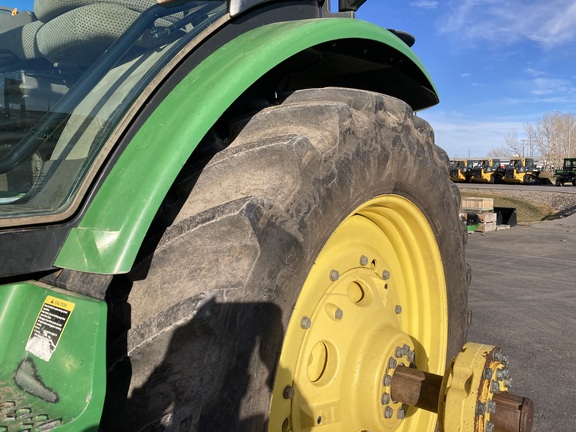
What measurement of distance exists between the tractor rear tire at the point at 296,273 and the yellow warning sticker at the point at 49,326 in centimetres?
13

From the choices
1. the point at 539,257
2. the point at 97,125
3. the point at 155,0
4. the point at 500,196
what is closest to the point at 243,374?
the point at 97,125

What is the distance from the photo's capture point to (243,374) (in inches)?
40.2

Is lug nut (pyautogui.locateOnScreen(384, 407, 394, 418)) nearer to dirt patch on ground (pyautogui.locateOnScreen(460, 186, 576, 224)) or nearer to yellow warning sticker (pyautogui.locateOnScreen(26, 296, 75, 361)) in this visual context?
yellow warning sticker (pyautogui.locateOnScreen(26, 296, 75, 361))

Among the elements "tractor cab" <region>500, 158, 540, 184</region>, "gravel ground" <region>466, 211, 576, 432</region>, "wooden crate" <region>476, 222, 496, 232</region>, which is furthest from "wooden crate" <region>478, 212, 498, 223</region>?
"tractor cab" <region>500, 158, 540, 184</region>

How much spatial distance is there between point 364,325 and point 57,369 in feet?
2.93

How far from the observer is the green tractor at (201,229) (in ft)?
3.19

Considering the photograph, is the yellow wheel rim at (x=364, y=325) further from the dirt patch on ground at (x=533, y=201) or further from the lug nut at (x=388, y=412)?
the dirt patch on ground at (x=533, y=201)

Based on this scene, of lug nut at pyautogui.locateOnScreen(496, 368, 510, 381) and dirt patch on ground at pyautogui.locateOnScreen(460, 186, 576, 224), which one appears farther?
dirt patch on ground at pyautogui.locateOnScreen(460, 186, 576, 224)

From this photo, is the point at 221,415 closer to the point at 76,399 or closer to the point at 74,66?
the point at 76,399

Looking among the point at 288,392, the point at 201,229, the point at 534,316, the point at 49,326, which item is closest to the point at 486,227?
the point at 534,316

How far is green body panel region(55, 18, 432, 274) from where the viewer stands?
0.97 m

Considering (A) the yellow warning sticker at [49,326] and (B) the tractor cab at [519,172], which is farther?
(B) the tractor cab at [519,172]

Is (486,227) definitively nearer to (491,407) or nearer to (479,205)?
(479,205)

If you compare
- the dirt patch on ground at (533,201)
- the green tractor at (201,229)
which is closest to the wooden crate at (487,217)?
the dirt patch on ground at (533,201)
